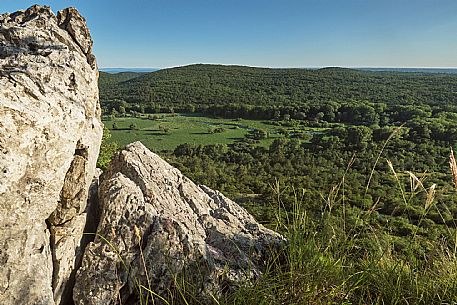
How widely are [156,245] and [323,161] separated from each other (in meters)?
56.3

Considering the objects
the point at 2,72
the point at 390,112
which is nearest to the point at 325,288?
the point at 2,72

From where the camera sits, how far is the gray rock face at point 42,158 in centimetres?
204

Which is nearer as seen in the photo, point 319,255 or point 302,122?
point 319,255

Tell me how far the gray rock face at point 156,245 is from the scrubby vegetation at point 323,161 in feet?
1.00

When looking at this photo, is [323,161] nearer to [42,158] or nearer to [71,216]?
[71,216]

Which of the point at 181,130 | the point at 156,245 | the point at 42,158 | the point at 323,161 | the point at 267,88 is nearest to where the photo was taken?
the point at 42,158

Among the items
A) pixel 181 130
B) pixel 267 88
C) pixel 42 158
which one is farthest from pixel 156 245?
pixel 267 88

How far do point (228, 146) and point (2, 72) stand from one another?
67143mm

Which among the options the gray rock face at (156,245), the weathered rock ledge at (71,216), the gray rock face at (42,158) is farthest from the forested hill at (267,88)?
the gray rock face at (42,158)

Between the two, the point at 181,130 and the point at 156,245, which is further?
the point at 181,130

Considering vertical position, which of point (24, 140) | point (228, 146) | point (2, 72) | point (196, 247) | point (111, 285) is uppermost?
point (2, 72)

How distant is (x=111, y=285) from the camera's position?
2361 mm

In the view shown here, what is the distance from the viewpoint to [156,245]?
2549 mm

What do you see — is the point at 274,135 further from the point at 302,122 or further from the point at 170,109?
the point at 170,109
